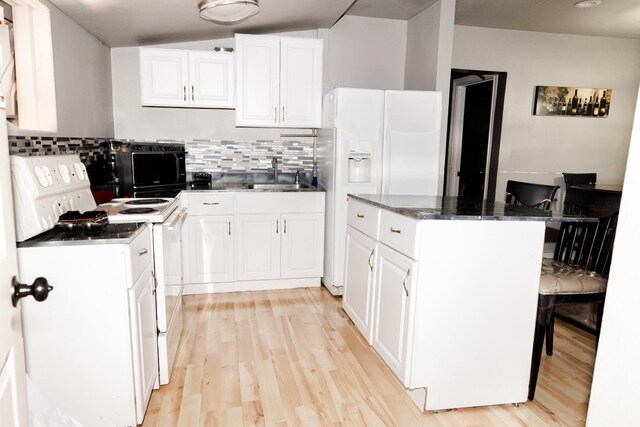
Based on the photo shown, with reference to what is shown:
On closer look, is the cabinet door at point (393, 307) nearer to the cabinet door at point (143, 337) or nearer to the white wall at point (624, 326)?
the white wall at point (624, 326)

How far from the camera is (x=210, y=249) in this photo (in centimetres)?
337

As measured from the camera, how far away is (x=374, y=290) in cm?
234

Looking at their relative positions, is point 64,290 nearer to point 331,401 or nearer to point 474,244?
point 331,401

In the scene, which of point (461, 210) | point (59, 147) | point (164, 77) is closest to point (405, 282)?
point (461, 210)

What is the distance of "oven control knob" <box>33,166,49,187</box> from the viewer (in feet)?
5.17

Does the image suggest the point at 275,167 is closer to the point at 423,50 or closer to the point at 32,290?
the point at 423,50

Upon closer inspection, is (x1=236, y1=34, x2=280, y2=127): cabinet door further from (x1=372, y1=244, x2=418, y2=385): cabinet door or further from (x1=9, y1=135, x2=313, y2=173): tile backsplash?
(x1=372, y1=244, x2=418, y2=385): cabinet door

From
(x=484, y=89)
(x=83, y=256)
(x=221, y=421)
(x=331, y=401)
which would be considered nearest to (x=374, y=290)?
(x=331, y=401)

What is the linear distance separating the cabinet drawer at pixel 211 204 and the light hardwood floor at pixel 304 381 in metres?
0.79

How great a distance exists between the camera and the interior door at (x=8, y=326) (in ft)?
2.55

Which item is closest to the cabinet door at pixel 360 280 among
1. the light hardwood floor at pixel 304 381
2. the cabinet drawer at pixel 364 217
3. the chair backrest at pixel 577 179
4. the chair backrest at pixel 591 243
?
the cabinet drawer at pixel 364 217

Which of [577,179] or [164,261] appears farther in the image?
[577,179]

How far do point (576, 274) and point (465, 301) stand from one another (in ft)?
2.11

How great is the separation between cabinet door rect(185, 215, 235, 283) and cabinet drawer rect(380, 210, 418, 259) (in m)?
1.58
